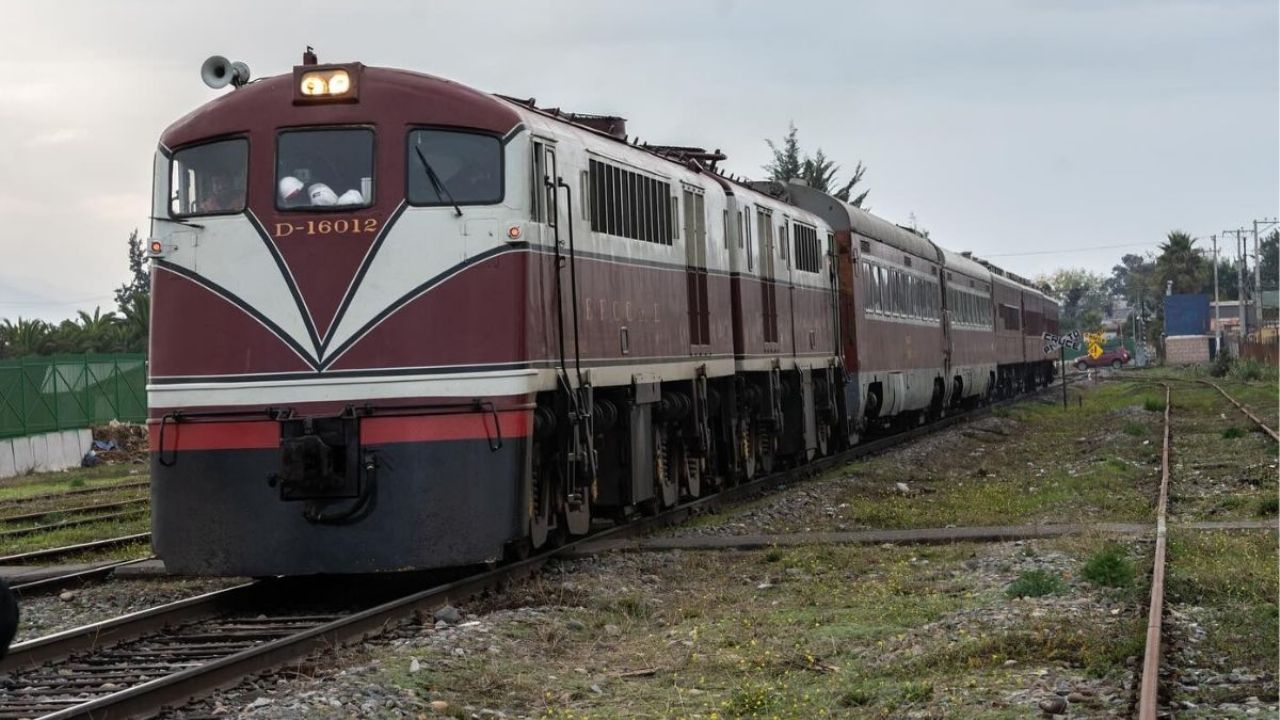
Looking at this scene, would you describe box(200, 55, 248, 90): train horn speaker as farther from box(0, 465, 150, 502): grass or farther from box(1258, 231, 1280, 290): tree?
box(1258, 231, 1280, 290): tree

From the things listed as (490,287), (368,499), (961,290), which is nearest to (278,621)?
(368,499)

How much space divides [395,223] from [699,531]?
5.68 m

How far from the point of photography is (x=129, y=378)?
42.3m

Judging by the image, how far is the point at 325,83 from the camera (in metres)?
12.5

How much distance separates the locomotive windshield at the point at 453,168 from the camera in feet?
40.4

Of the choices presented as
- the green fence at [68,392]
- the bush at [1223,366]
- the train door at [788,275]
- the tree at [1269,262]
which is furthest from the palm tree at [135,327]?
the tree at [1269,262]

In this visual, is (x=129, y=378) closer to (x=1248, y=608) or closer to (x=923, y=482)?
(x=923, y=482)

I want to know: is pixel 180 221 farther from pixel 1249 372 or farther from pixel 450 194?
pixel 1249 372

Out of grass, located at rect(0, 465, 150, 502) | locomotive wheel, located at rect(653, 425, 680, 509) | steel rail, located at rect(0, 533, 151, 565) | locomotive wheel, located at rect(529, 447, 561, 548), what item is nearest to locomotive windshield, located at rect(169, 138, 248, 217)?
locomotive wheel, located at rect(529, 447, 561, 548)

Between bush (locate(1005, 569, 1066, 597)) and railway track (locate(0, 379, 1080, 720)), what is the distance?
3629mm

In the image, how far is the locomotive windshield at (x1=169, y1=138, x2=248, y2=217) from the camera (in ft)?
41.0

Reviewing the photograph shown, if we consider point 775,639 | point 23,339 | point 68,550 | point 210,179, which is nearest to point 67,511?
point 68,550

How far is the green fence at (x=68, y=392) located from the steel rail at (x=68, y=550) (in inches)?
763

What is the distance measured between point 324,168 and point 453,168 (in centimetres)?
90
